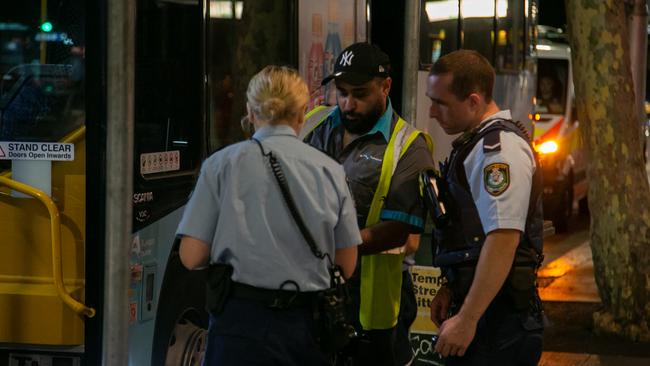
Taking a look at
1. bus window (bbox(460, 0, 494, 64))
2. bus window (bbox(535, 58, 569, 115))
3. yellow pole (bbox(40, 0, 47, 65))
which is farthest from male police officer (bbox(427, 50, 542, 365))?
bus window (bbox(535, 58, 569, 115))

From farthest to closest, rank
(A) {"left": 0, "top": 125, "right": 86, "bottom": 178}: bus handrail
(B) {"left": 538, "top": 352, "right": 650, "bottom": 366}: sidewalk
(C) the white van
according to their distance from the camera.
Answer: (C) the white van → (B) {"left": 538, "top": 352, "right": 650, "bottom": 366}: sidewalk → (A) {"left": 0, "top": 125, "right": 86, "bottom": 178}: bus handrail

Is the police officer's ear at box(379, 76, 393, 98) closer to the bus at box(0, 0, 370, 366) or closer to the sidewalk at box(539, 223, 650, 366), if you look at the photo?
the bus at box(0, 0, 370, 366)

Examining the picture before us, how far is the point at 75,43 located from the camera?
530 centimetres

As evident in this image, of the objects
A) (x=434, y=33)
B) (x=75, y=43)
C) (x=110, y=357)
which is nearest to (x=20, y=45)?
(x=75, y=43)

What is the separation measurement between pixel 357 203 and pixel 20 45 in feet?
5.45

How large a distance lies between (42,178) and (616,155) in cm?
574

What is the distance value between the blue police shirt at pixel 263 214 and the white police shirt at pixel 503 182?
49 centimetres

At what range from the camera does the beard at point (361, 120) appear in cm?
500

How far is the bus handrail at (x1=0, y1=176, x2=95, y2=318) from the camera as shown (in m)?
5.14

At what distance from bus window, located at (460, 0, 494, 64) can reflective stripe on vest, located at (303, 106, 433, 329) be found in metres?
5.70

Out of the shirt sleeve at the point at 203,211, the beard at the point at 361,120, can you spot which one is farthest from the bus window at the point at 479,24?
the shirt sleeve at the point at 203,211

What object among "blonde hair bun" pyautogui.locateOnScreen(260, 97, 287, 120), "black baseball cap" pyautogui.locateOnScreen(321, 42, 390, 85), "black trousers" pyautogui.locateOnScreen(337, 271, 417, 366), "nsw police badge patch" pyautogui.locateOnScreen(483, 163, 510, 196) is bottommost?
"black trousers" pyautogui.locateOnScreen(337, 271, 417, 366)

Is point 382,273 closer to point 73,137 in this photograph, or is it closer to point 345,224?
point 345,224

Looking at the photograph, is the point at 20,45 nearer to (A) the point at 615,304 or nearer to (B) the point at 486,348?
(B) the point at 486,348
